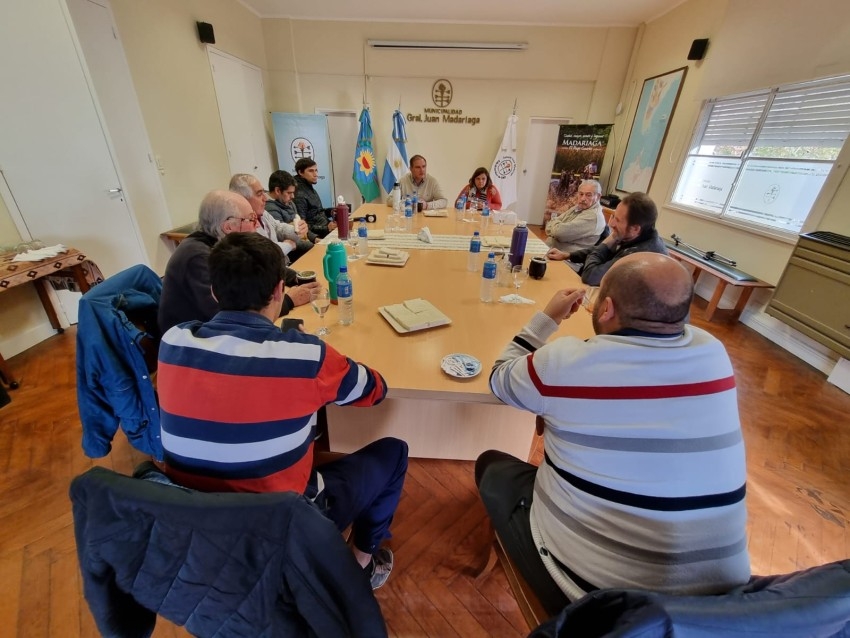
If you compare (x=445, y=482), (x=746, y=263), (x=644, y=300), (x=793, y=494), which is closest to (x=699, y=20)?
(x=746, y=263)

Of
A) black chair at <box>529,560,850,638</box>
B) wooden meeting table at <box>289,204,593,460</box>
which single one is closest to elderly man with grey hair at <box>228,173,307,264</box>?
wooden meeting table at <box>289,204,593,460</box>

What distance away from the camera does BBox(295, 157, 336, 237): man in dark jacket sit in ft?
11.1

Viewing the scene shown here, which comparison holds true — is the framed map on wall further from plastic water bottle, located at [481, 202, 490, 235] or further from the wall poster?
plastic water bottle, located at [481, 202, 490, 235]

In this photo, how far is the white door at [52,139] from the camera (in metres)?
2.17

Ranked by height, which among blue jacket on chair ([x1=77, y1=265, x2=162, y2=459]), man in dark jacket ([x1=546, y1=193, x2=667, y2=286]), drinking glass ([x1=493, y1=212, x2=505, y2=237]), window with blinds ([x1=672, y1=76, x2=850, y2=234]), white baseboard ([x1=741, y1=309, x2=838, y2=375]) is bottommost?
white baseboard ([x1=741, y1=309, x2=838, y2=375])

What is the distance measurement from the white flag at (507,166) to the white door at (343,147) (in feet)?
7.27

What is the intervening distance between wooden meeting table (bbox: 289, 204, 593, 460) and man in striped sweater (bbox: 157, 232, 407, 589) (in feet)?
0.84

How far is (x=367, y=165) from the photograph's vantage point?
5551 millimetres

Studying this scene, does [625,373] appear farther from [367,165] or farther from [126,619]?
[367,165]

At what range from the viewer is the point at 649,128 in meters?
4.64

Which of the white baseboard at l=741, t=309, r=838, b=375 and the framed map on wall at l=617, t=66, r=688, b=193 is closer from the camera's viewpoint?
the white baseboard at l=741, t=309, r=838, b=375

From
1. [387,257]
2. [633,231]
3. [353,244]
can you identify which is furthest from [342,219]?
[633,231]

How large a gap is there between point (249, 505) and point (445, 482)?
1.27 m

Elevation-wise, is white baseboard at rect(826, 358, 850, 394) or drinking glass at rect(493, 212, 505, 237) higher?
drinking glass at rect(493, 212, 505, 237)
